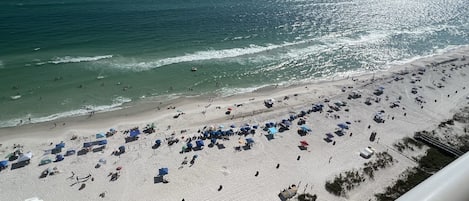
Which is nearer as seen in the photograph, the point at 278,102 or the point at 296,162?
the point at 296,162

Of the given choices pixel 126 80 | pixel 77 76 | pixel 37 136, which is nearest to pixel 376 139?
pixel 126 80

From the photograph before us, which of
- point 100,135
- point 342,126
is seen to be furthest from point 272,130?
point 100,135

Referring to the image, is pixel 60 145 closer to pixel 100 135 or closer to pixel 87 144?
pixel 87 144

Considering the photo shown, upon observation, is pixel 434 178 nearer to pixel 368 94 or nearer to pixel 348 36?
pixel 368 94

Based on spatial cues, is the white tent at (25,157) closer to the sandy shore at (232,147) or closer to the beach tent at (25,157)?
the beach tent at (25,157)

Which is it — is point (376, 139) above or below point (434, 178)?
below

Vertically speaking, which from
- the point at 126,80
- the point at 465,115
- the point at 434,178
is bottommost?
the point at 465,115
